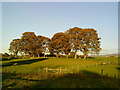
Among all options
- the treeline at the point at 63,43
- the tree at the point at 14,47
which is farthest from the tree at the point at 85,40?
the tree at the point at 14,47

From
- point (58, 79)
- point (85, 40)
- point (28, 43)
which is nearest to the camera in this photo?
point (58, 79)

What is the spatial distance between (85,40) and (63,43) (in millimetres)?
12180

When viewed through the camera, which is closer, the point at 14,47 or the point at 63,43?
the point at 63,43

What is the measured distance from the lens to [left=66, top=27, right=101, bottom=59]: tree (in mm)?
60188

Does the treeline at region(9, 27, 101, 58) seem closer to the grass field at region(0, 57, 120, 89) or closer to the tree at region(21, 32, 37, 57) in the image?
the tree at region(21, 32, 37, 57)

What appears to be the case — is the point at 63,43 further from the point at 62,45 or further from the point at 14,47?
the point at 14,47

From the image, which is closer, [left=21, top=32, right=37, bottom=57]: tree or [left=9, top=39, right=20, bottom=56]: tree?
[left=21, top=32, right=37, bottom=57]: tree

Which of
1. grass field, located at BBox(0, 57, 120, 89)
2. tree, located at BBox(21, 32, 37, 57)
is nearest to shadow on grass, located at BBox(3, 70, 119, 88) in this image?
grass field, located at BBox(0, 57, 120, 89)

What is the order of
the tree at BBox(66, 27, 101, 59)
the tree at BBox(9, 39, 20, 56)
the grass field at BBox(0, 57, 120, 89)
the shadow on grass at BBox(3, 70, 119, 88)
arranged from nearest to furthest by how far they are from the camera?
the shadow on grass at BBox(3, 70, 119, 88) → the grass field at BBox(0, 57, 120, 89) → the tree at BBox(66, 27, 101, 59) → the tree at BBox(9, 39, 20, 56)

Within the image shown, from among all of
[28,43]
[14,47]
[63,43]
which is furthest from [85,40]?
[14,47]

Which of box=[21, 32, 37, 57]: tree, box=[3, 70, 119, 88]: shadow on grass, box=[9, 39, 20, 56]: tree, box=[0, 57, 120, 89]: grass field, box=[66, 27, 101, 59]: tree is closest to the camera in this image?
box=[3, 70, 119, 88]: shadow on grass

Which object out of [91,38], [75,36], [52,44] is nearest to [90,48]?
[91,38]

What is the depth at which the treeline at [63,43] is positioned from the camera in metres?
60.8

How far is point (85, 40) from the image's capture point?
200 feet
